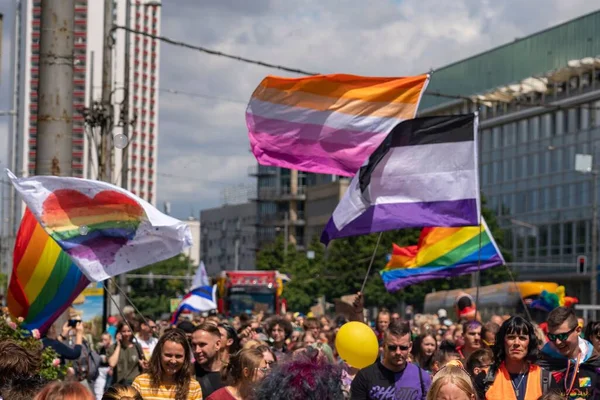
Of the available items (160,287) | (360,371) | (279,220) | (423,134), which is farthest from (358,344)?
(279,220)

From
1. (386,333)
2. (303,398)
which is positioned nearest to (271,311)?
(386,333)

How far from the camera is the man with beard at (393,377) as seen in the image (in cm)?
899

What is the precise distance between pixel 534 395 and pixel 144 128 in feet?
632

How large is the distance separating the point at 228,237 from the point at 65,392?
171570 mm

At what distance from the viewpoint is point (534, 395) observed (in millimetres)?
8164

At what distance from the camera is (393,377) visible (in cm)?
909

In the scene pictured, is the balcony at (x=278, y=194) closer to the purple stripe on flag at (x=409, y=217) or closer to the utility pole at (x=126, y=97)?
the utility pole at (x=126, y=97)

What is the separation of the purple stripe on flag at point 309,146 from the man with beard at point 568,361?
574 cm

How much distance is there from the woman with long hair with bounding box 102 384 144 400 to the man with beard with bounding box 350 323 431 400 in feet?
7.82

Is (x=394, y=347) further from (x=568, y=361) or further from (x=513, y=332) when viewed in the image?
(x=568, y=361)

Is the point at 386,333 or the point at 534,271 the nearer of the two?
the point at 386,333

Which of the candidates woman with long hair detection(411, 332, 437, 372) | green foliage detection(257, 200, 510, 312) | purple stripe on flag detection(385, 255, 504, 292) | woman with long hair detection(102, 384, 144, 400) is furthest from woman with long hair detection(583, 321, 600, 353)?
green foliage detection(257, 200, 510, 312)

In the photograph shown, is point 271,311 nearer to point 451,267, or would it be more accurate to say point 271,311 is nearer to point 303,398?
point 451,267

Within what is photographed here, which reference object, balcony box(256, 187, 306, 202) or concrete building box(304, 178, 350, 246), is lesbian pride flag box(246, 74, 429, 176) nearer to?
concrete building box(304, 178, 350, 246)
